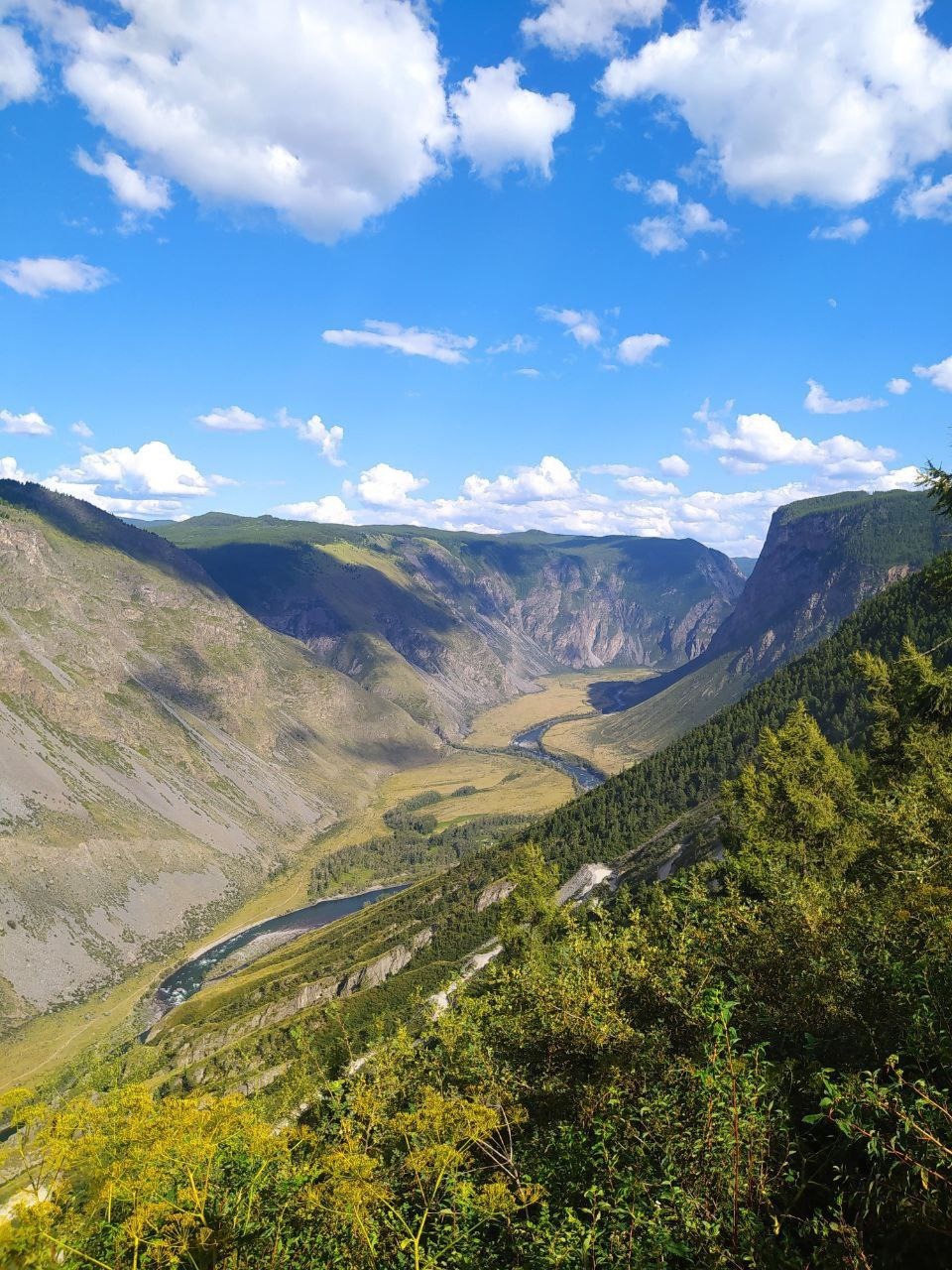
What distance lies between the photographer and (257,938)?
156 m

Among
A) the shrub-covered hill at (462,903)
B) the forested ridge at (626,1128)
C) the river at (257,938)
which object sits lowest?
the river at (257,938)

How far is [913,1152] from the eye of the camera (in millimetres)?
6969

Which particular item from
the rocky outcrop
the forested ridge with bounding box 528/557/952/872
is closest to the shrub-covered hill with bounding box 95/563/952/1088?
the forested ridge with bounding box 528/557/952/872

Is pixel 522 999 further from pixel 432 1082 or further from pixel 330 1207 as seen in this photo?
pixel 330 1207

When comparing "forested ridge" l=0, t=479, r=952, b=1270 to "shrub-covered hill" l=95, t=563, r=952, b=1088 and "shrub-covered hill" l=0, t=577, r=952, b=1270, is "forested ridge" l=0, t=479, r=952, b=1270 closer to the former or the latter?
"shrub-covered hill" l=0, t=577, r=952, b=1270

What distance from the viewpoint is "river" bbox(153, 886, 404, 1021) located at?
5221 inches

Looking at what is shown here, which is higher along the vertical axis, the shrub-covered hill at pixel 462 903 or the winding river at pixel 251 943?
the shrub-covered hill at pixel 462 903

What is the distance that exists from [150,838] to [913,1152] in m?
198

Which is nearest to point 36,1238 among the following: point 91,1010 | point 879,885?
point 879,885

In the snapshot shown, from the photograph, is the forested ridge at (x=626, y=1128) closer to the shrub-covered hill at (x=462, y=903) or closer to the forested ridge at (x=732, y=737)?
the shrub-covered hill at (x=462, y=903)

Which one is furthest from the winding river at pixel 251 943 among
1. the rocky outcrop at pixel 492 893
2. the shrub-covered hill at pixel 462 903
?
the rocky outcrop at pixel 492 893

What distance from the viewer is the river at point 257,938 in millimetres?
132625

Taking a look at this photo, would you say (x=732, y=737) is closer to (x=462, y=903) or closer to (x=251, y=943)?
(x=462, y=903)

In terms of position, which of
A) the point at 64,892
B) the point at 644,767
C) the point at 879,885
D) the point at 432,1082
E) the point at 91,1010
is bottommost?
the point at 91,1010
